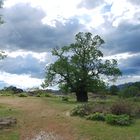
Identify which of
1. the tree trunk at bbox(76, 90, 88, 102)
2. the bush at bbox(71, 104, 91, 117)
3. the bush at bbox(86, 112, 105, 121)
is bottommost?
the bush at bbox(86, 112, 105, 121)

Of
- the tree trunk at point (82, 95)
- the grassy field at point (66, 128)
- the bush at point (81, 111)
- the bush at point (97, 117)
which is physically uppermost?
the tree trunk at point (82, 95)

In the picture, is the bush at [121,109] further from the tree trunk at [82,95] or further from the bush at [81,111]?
the tree trunk at [82,95]

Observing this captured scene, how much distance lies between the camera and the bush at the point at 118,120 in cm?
2616

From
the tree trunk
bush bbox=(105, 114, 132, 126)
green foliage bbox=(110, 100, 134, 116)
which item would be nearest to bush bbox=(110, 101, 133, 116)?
green foliage bbox=(110, 100, 134, 116)

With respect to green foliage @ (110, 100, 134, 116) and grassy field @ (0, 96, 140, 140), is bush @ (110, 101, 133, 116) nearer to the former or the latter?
green foliage @ (110, 100, 134, 116)

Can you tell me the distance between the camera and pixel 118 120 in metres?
26.4

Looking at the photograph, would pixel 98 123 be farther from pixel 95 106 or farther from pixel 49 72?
pixel 49 72

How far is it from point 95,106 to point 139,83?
180 feet

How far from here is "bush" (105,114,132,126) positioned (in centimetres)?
2616

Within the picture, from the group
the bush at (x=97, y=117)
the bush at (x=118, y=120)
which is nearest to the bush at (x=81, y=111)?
the bush at (x=97, y=117)

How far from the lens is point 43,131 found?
25.2 m

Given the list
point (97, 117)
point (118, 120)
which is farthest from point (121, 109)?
point (118, 120)

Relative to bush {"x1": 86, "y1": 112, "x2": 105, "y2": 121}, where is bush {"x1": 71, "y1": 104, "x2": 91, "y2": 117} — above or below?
above

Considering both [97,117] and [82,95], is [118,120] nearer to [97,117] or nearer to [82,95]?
[97,117]
